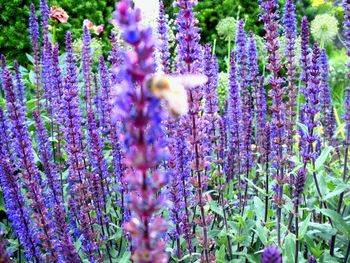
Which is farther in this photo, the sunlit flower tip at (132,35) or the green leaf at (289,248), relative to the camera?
the green leaf at (289,248)

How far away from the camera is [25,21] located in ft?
33.2

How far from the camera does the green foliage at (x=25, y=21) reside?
32.4ft

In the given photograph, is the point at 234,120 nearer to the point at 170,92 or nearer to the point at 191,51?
the point at 191,51

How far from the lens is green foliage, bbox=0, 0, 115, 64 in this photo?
388 inches

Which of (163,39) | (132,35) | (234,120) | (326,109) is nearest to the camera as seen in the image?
(132,35)

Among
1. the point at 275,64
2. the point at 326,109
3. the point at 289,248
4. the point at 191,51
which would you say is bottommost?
the point at 289,248

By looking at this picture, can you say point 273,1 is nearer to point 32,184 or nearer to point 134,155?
point 32,184

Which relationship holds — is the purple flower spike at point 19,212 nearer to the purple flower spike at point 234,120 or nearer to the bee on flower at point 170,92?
the purple flower spike at point 234,120

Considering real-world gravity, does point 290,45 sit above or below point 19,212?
above

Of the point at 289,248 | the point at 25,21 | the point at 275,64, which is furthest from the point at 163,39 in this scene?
the point at 25,21

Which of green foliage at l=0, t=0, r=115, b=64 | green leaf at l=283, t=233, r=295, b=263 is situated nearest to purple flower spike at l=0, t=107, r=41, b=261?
green leaf at l=283, t=233, r=295, b=263

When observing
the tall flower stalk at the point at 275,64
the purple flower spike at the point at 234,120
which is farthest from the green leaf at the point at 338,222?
the purple flower spike at the point at 234,120

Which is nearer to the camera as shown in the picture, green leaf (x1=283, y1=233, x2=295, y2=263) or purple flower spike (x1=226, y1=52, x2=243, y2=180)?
green leaf (x1=283, y1=233, x2=295, y2=263)

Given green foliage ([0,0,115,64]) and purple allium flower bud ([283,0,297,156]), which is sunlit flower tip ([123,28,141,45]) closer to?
purple allium flower bud ([283,0,297,156])
